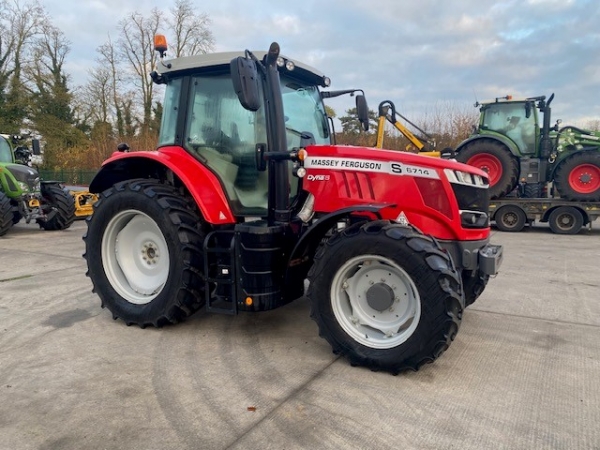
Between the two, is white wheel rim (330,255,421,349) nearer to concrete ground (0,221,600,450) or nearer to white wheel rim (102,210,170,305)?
concrete ground (0,221,600,450)

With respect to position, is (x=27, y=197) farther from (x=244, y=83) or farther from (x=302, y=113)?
(x=244, y=83)

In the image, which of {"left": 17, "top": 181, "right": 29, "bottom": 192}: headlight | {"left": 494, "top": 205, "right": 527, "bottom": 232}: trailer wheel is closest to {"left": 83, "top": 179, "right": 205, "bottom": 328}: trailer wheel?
{"left": 17, "top": 181, "right": 29, "bottom": 192}: headlight

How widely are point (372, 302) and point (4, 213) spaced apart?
921 cm

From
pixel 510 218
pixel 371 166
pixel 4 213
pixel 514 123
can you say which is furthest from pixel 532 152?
pixel 4 213

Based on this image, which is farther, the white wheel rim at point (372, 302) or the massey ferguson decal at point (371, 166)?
the massey ferguson decal at point (371, 166)

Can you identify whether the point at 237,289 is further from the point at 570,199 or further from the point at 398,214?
the point at 570,199

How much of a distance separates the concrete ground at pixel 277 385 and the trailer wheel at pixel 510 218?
684 centimetres

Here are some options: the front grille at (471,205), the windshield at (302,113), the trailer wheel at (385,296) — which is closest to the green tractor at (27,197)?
the windshield at (302,113)

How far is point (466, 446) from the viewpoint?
7.48 ft

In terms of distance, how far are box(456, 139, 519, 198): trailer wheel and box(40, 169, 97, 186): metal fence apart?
70.1ft

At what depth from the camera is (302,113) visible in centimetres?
412

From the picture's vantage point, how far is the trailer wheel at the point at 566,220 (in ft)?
34.9

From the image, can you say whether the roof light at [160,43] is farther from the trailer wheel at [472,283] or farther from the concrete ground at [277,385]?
the trailer wheel at [472,283]

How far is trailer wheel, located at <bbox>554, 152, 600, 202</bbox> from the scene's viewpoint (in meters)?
10.5
